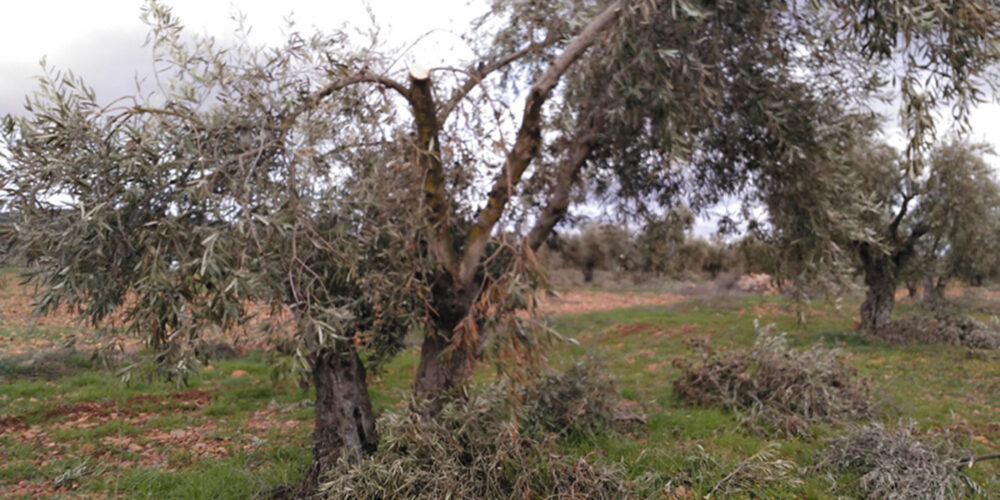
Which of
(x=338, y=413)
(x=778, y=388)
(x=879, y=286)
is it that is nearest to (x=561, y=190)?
(x=338, y=413)

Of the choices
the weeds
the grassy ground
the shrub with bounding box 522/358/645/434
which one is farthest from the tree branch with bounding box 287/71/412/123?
the weeds

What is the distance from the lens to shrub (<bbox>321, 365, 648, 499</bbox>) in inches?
206

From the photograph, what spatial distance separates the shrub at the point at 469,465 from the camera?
5.24 meters

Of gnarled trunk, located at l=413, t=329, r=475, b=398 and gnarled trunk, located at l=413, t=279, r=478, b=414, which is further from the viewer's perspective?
gnarled trunk, located at l=413, t=329, r=475, b=398

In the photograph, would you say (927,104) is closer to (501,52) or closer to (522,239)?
(522,239)

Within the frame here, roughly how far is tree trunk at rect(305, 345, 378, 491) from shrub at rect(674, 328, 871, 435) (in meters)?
4.79

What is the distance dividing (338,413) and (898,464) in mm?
5364

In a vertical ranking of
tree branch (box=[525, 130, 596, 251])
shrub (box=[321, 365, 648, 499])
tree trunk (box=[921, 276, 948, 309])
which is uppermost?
tree branch (box=[525, 130, 596, 251])

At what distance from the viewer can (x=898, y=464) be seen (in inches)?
253

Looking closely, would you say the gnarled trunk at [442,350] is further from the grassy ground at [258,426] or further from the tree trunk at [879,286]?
the tree trunk at [879,286]

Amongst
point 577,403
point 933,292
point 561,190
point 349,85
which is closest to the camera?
point 349,85

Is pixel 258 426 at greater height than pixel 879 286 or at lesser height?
lesser

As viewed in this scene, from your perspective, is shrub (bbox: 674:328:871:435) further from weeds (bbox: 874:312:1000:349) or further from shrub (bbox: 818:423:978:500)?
weeds (bbox: 874:312:1000:349)

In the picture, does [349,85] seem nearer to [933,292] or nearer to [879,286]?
[879,286]
